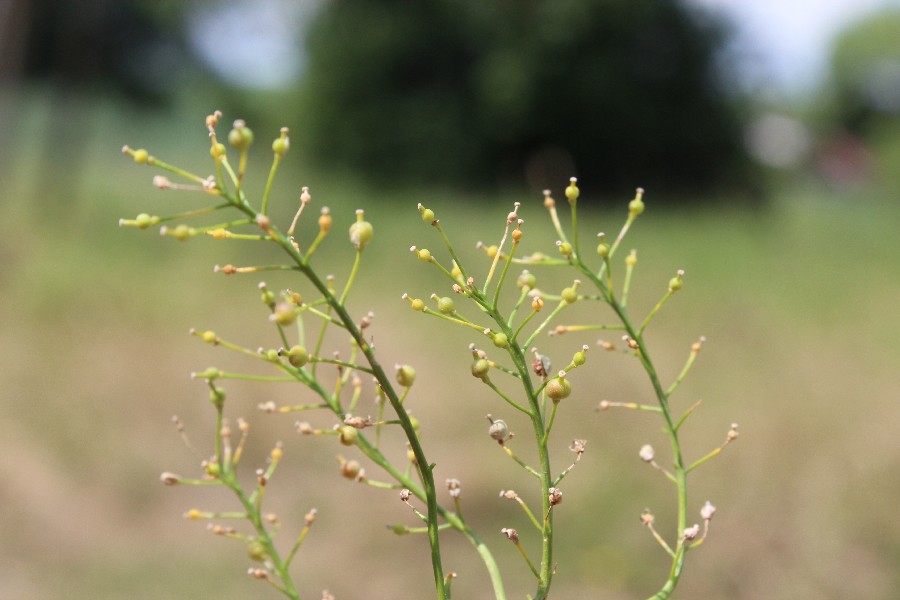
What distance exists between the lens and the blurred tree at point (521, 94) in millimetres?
8211

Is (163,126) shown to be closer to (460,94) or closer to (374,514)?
(460,94)

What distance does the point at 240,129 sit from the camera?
0.33 metres

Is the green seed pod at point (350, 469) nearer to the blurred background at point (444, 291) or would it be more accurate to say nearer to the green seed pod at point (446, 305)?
the green seed pod at point (446, 305)

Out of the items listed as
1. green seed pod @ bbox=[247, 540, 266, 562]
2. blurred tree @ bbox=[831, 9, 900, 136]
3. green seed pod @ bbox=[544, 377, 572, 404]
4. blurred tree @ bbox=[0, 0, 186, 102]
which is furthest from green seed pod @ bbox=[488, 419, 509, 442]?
blurred tree @ bbox=[831, 9, 900, 136]

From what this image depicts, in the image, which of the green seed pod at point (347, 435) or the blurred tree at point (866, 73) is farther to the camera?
the blurred tree at point (866, 73)

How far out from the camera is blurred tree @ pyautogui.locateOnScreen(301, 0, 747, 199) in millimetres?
8211

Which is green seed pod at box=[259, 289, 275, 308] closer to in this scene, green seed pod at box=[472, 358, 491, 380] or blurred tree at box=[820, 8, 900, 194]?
green seed pod at box=[472, 358, 491, 380]

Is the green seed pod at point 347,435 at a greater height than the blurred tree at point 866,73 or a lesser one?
lesser

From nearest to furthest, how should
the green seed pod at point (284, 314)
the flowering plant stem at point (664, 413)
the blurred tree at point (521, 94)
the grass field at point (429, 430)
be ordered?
the green seed pod at point (284, 314) → the flowering plant stem at point (664, 413) → the grass field at point (429, 430) → the blurred tree at point (521, 94)

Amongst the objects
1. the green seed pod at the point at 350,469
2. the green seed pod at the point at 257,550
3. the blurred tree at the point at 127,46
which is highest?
the blurred tree at the point at 127,46

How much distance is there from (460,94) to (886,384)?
5.43 meters

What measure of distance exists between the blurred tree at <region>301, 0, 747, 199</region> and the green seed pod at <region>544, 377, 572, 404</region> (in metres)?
7.73

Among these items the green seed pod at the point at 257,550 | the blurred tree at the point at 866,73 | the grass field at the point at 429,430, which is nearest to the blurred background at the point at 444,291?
the grass field at the point at 429,430

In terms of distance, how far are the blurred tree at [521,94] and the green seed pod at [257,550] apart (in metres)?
7.66
